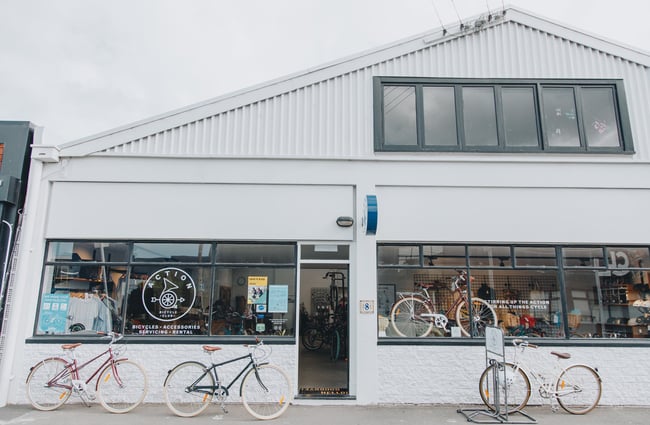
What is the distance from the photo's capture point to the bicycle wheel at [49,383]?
707cm

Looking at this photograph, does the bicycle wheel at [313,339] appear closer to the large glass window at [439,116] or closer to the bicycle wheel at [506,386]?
the bicycle wheel at [506,386]

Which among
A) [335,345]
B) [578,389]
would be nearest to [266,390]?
[335,345]

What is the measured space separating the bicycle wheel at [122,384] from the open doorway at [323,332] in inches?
107

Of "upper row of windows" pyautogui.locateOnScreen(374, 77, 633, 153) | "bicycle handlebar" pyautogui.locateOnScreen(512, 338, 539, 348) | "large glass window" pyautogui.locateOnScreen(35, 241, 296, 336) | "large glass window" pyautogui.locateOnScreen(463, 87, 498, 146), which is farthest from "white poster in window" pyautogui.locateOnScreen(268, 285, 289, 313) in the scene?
"large glass window" pyautogui.locateOnScreen(463, 87, 498, 146)

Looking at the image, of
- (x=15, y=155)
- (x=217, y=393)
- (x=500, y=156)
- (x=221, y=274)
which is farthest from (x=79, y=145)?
(x=500, y=156)

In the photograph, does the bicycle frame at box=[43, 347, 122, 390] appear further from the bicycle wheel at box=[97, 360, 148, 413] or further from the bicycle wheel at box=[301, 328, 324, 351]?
the bicycle wheel at box=[301, 328, 324, 351]

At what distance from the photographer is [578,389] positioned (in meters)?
7.12

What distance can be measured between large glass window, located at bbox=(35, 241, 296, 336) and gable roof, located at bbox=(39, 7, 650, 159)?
74.9 inches

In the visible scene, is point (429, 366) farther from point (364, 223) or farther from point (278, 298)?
point (278, 298)

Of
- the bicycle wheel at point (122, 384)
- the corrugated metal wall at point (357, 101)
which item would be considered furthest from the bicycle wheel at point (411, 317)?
the bicycle wheel at point (122, 384)

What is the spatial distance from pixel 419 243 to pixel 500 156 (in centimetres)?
225

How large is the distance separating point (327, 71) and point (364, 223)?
3.09 meters

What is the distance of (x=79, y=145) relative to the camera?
26.5ft

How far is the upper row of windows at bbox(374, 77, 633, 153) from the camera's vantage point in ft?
27.1
